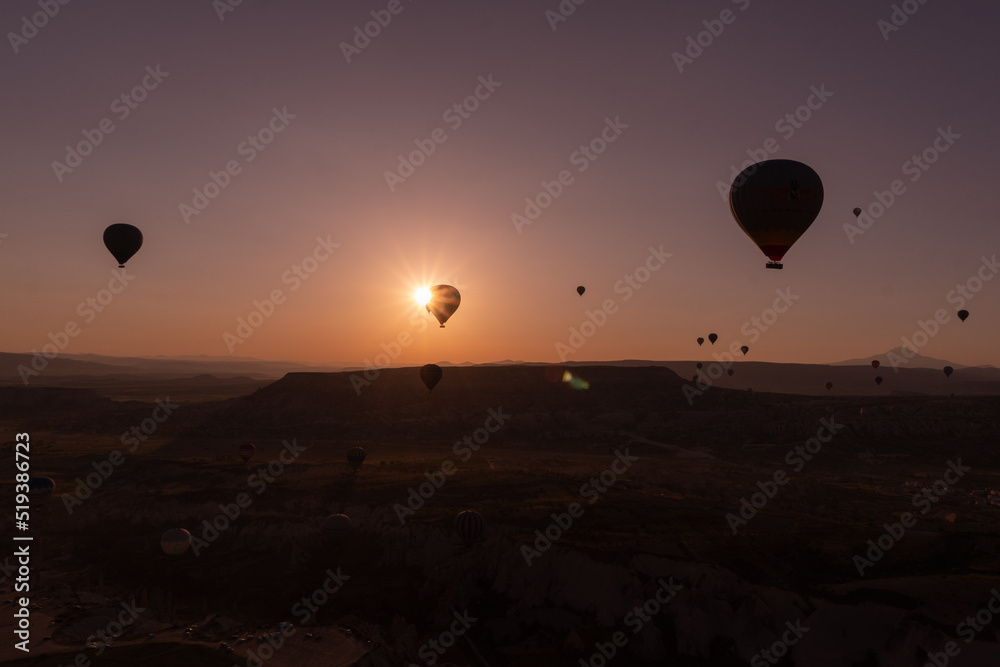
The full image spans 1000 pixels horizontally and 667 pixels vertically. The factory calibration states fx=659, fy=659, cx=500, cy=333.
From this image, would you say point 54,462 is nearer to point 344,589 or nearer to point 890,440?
point 344,589

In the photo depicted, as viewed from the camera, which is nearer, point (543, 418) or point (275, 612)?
point (275, 612)

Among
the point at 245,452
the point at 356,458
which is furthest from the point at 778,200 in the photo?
the point at 245,452

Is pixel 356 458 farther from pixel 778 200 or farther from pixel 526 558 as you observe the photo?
pixel 778 200

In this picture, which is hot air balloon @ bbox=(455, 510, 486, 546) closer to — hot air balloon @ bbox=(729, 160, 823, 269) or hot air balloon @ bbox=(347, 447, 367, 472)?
hot air balloon @ bbox=(729, 160, 823, 269)

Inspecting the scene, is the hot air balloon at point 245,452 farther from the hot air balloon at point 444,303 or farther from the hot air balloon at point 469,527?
the hot air balloon at point 469,527

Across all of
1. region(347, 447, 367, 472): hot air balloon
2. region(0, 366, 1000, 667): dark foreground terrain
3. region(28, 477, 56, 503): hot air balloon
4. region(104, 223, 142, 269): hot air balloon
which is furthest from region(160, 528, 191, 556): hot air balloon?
region(347, 447, 367, 472): hot air balloon

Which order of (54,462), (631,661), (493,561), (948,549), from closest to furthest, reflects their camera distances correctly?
(631,661) < (948,549) < (493,561) < (54,462)

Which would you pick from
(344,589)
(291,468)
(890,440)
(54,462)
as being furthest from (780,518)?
(54,462)
